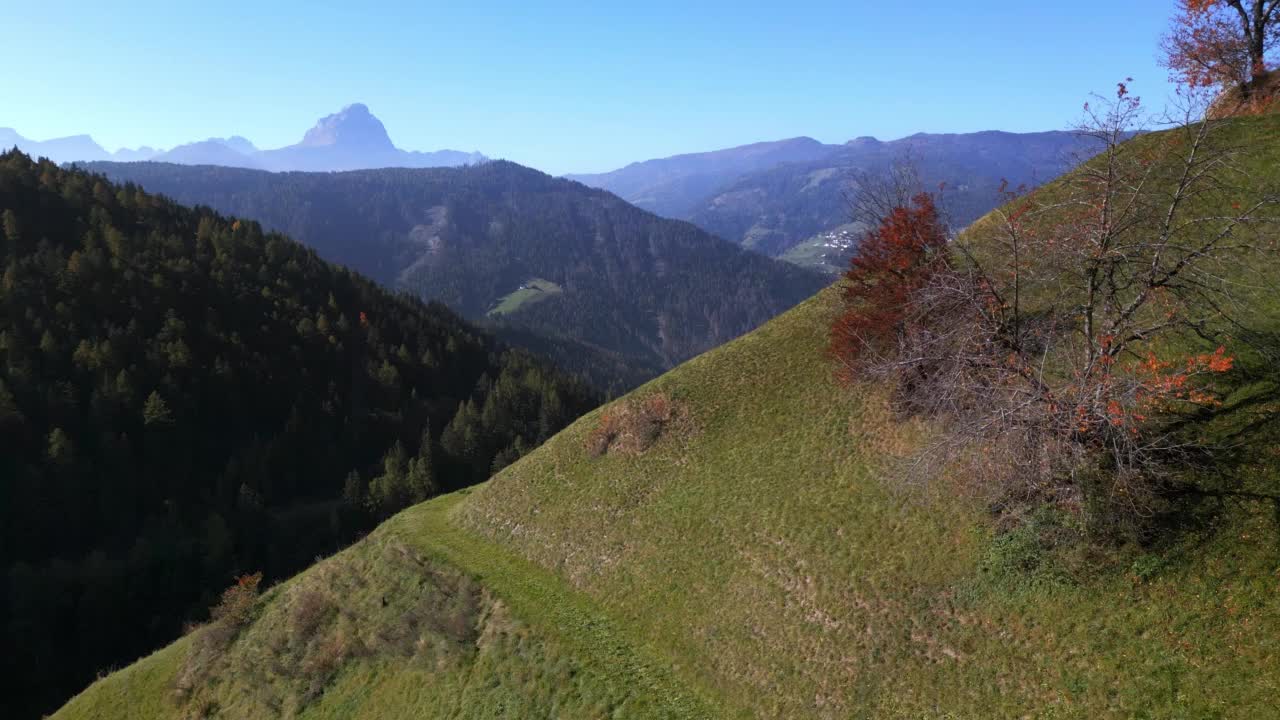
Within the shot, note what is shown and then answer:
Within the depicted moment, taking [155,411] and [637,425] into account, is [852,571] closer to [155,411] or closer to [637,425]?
[637,425]

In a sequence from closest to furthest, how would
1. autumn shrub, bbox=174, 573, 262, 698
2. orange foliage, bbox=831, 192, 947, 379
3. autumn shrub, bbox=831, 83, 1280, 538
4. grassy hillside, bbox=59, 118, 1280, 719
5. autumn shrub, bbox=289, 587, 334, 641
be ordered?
grassy hillside, bbox=59, 118, 1280, 719 → autumn shrub, bbox=831, 83, 1280, 538 → orange foliage, bbox=831, 192, 947, 379 → autumn shrub, bbox=289, 587, 334, 641 → autumn shrub, bbox=174, 573, 262, 698

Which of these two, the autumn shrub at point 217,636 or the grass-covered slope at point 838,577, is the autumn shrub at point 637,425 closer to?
the grass-covered slope at point 838,577

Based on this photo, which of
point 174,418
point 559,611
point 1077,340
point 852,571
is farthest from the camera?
point 174,418

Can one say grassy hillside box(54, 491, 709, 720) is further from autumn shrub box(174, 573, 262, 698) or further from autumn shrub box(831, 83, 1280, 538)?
autumn shrub box(831, 83, 1280, 538)

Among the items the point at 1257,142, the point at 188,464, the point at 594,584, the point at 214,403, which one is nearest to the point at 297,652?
the point at 594,584

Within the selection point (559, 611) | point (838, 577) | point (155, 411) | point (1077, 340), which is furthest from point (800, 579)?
point (155, 411)

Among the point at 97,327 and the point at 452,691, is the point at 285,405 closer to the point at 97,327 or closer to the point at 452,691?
the point at 97,327

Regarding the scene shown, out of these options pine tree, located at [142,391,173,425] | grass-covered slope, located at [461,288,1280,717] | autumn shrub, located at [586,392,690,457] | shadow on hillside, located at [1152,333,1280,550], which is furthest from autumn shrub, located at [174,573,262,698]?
pine tree, located at [142,391,173,425]
